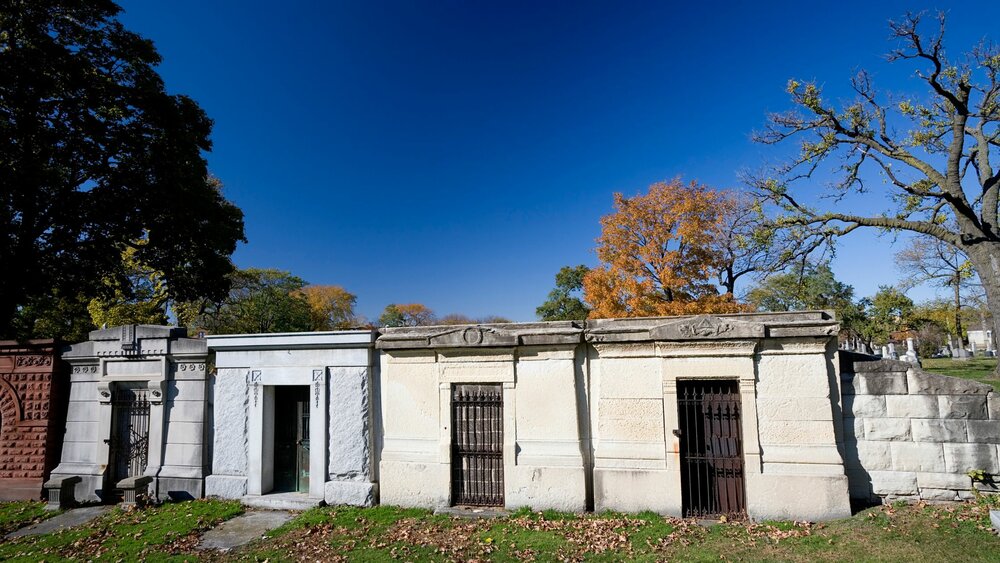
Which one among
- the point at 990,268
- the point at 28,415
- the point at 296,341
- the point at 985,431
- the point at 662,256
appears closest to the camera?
the point at 985,431

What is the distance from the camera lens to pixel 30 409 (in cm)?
997

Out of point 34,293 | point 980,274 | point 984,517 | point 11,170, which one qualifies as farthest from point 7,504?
point 980,274

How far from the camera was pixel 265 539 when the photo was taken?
24.2 feet

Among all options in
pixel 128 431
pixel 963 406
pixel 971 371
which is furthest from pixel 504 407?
pixel 971 371

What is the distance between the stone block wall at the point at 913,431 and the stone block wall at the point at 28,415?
14.8m

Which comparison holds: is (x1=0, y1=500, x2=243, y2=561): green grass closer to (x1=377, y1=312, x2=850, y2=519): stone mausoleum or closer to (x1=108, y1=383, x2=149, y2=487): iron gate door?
(x1=108, y1=383, x2=149, y2=487): iron gate door

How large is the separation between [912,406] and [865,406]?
23.1 inches

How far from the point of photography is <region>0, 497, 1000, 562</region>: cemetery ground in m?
6.01

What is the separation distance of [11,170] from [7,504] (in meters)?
7.60

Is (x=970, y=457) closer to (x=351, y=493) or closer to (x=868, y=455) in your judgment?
(x=868, y=455)

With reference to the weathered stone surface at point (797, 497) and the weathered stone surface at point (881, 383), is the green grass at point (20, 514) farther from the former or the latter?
the weathered stone surface at point (881, 383)

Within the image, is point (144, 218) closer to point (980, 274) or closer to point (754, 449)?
point (754, 449)

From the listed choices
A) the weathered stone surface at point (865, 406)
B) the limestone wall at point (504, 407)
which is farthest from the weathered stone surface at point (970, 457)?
the limestone wall at point (504, 407)

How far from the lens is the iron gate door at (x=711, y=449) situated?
7.45 meters
